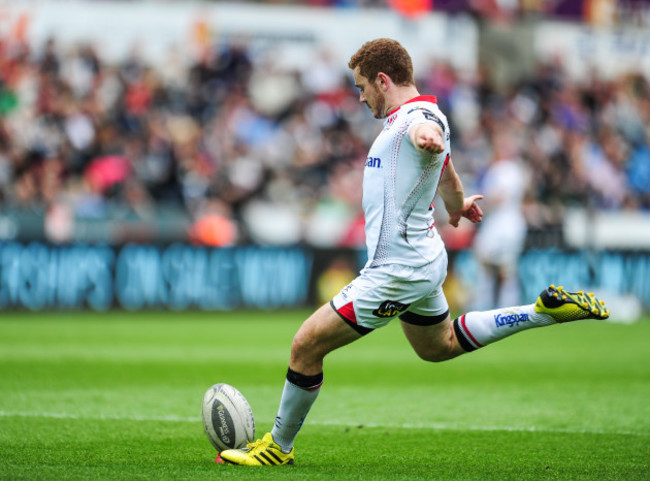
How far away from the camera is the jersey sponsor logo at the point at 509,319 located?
5881 mm

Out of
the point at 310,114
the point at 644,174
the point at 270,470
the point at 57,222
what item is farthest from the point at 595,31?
the point at 270,470

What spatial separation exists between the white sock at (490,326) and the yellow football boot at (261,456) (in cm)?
120

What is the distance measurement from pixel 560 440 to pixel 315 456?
1648 mm

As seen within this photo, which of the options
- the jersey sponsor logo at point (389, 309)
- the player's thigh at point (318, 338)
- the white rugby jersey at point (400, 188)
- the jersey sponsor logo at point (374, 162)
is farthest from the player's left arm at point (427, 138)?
the player's thigh at point (318, 338)

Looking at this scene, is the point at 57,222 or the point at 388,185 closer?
the point at 388,185

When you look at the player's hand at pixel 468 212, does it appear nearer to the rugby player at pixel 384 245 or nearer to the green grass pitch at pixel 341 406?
the rugby player at pixel 384 245

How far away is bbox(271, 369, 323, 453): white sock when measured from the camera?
546 centimetres

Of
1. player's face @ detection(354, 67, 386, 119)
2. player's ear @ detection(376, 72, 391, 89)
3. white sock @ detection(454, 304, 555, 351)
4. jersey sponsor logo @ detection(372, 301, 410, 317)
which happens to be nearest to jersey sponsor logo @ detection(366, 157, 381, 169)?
player's face @ detection(354, 67, 386, 119)

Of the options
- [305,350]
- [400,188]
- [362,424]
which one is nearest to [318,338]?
[305,350]

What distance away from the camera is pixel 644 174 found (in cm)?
2192

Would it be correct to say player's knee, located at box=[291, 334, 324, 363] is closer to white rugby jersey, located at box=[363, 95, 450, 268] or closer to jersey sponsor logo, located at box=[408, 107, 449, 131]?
white rugby jersey, located at box=[363, 95, 450, 268]

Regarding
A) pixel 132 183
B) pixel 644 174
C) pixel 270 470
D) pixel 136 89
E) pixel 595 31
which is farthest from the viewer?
pixel 595 31

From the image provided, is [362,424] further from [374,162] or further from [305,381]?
[374,162]

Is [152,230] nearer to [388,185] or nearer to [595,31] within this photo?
[388,185]
